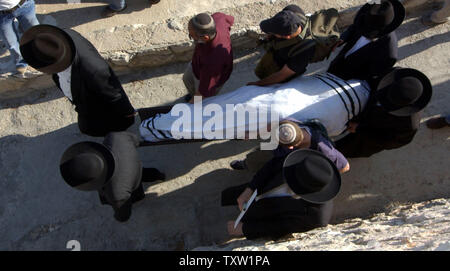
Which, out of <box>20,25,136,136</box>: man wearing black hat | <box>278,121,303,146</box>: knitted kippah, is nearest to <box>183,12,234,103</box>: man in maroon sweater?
<box>20,25,136,136</box>: man wearing black hat

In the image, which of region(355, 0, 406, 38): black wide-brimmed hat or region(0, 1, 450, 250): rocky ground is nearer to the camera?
region(355, 0, 406, 38): black wide-brimmed hat

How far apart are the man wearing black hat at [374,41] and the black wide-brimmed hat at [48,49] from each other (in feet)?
8.07

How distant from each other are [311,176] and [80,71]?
6.93ft

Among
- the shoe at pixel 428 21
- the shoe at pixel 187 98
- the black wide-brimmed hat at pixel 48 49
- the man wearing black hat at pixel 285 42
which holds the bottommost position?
the shoe at pixel 187 98

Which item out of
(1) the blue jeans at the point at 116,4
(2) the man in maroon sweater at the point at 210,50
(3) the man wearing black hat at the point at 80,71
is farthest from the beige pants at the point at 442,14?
(1) the blue jeans at the point at 116,4

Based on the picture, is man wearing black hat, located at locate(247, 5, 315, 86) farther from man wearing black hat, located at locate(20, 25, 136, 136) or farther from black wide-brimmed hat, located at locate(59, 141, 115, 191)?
black wide-brimmed hat, located at locate(59, 141, 115, 191)

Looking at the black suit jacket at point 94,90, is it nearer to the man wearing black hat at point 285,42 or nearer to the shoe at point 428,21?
the man wearing black hat at point 285,42

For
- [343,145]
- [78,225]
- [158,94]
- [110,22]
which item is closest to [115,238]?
[78,225]

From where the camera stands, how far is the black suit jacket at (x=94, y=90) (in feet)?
9.96

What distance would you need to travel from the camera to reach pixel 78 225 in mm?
3789

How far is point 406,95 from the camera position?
261cm

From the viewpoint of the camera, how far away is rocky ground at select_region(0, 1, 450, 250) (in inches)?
147
